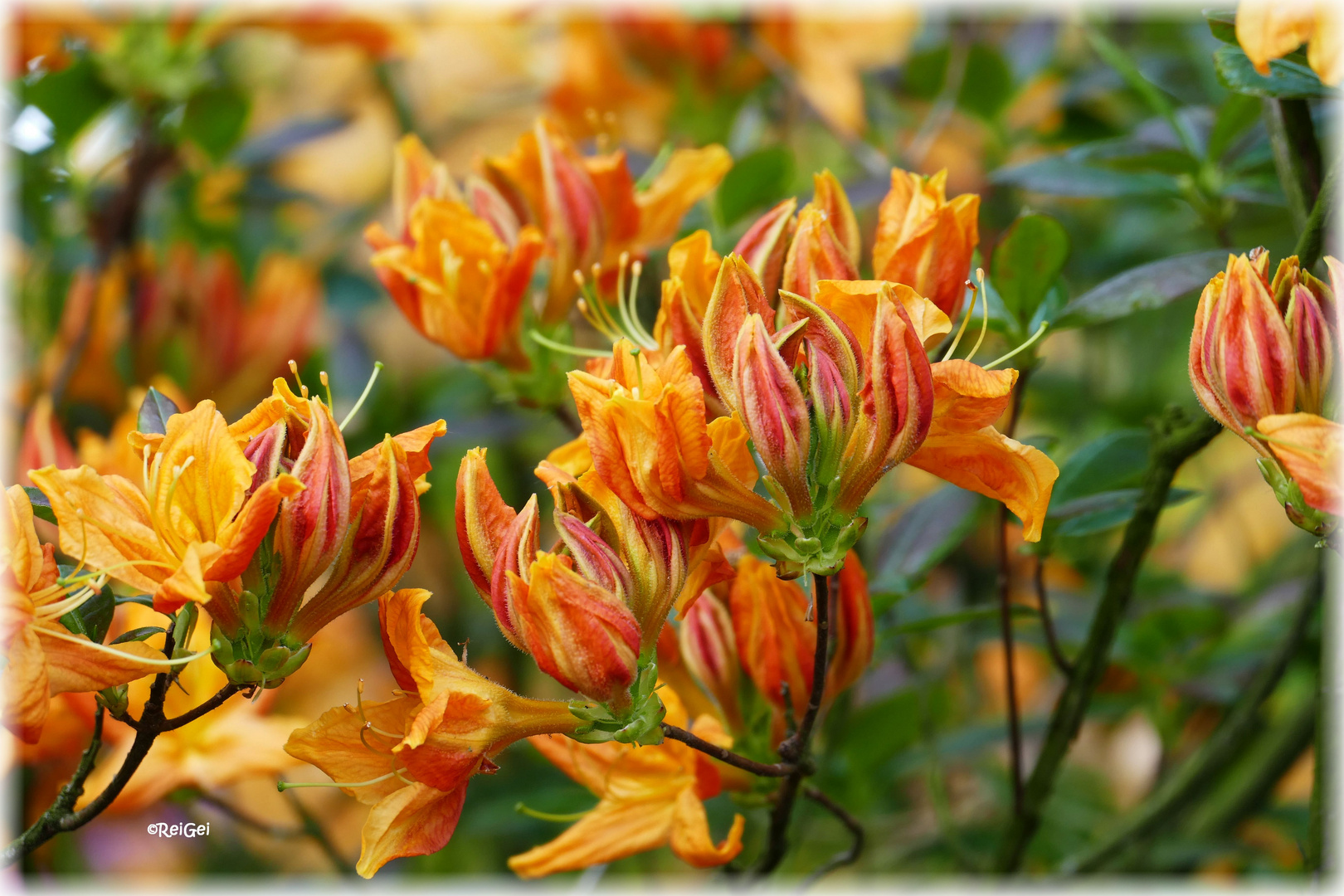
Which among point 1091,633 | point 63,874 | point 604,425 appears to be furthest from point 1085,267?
point 63,874

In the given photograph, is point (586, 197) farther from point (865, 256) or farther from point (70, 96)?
point (70, 96)

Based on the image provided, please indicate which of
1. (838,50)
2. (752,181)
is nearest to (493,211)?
(752,181)

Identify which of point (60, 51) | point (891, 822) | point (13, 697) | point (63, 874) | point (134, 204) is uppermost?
point (60, 51)

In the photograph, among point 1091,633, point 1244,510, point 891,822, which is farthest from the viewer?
point 1244,510

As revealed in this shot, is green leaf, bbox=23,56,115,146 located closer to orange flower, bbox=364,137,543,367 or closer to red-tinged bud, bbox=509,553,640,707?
orange flower, bbox=364,137,543,367

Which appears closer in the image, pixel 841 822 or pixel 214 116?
pixel 841 822

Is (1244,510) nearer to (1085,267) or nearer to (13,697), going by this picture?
(1085,267)

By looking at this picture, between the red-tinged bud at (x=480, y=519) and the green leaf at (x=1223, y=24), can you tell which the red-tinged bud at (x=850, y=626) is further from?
the green leaf at (x=1223, y=24)
